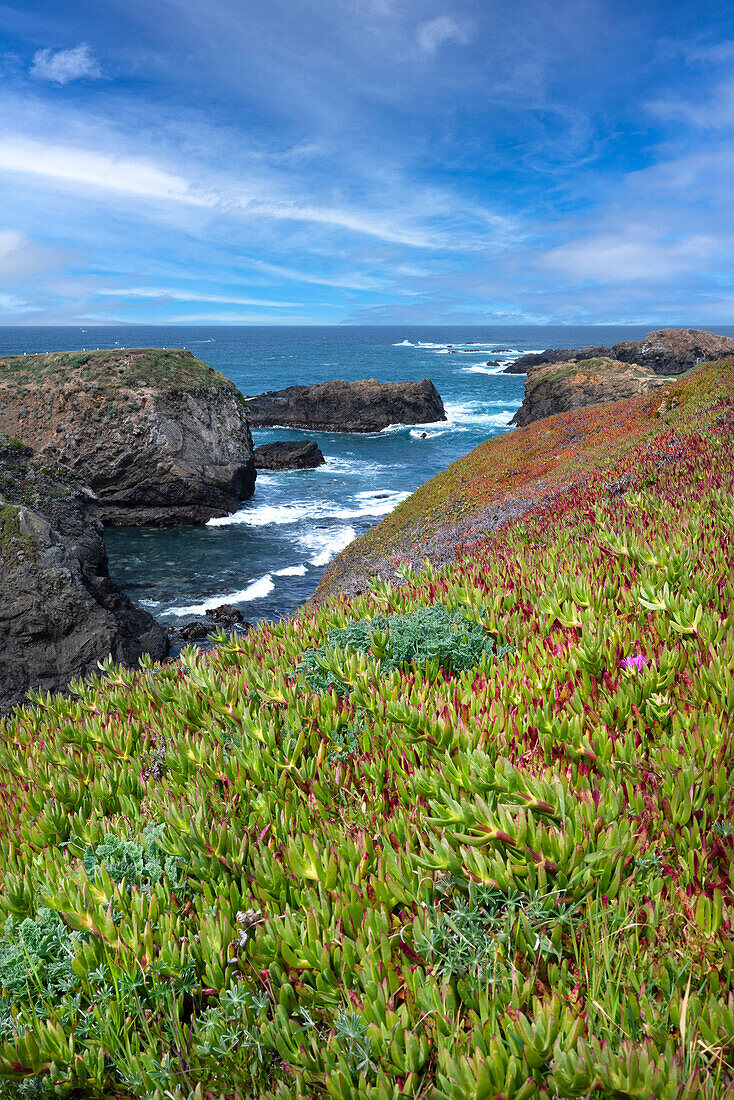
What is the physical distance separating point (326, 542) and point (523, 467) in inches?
536

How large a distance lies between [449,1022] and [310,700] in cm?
210

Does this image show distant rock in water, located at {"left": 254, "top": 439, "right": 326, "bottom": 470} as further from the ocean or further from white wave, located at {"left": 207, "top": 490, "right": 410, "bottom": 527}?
white wave, located at {"left": 207, "top": 490, "right": 410, "bottom": 527}

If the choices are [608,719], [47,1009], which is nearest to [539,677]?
[608,719]

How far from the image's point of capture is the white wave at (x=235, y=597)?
982 inches

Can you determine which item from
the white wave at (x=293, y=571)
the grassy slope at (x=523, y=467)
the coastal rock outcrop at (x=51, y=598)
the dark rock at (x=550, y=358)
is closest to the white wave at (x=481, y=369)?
the dark rock at (x=550, y=358)

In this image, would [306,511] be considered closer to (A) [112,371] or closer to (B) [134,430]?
(B) [134,430]

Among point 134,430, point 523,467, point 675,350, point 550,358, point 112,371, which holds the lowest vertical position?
point 523,467

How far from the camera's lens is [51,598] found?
1598 cm

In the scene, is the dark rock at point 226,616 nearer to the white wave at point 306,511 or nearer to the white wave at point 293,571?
the white wave at point 293,571

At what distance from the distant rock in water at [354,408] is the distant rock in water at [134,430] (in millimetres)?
30926

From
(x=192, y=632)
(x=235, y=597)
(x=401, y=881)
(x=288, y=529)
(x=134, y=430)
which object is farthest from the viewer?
(x=134, y=430)

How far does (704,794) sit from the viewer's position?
7.48ft

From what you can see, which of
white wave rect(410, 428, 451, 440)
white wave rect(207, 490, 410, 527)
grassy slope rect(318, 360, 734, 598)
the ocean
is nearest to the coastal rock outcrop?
the ocean

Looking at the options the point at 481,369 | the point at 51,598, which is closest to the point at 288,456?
the point at 51,598
